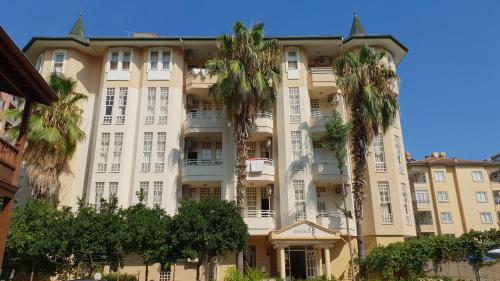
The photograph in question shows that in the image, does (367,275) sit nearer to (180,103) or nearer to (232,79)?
(232,79)

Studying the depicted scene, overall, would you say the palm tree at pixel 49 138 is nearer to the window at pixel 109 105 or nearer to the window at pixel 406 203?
the window at pixel 109 105

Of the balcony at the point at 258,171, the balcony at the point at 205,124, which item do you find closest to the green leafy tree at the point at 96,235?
the balcony at the point at 205,124

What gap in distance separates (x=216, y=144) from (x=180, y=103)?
456cm

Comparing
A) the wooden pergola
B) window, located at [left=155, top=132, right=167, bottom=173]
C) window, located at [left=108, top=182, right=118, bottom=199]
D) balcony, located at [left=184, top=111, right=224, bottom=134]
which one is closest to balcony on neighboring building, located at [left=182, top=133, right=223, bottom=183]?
balcony, located at [left=184, top=111, right=224, bottom=134]

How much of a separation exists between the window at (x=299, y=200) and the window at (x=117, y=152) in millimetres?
13628

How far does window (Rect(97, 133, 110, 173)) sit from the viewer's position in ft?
95.1

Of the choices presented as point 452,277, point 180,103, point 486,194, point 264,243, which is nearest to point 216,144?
point 180,103

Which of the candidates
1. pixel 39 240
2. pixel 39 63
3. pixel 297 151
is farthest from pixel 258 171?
pixel 39 63

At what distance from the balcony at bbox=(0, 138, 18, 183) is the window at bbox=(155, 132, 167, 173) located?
16827 mm

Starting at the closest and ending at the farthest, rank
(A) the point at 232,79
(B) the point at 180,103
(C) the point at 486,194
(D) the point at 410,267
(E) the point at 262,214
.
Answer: (D) the point at 410,267 → (A) the point at 232,79 → (E) the point at 262,214 → (B) the point at 180,103 → (C) the point at 486,194

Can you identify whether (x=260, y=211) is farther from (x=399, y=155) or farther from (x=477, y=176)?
(x=477, y=176)

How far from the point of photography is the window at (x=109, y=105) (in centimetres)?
3042

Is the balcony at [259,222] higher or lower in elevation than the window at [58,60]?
lower

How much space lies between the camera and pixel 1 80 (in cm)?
1200
